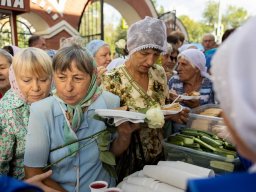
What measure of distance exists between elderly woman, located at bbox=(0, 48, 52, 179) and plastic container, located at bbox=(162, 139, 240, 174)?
943 millimetres

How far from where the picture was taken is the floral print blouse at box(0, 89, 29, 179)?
1.72 meters

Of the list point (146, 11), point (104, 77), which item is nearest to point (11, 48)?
point (104, 77)

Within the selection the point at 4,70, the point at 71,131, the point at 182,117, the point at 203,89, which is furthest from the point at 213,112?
the point at 4,70

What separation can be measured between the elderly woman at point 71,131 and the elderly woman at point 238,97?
0.97m

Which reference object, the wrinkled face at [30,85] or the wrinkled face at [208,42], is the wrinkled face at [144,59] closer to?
the wrinkled face at [30,85]

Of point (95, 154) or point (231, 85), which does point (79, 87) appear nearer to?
point (95, 154)

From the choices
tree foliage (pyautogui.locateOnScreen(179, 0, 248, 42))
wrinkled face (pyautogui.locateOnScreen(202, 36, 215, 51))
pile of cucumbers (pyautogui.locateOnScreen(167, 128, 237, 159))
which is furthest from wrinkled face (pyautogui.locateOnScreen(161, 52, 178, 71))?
tree foliage (pyautogui.locateOnScreen(179, 0, 248, 42))

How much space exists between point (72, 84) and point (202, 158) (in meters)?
0.89

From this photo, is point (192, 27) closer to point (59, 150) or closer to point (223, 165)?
point (223, 165)

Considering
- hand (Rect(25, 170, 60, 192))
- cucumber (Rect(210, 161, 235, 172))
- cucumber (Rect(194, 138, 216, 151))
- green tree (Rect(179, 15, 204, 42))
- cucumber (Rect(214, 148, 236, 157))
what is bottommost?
hand (Rect(25, 170, 60, 192))

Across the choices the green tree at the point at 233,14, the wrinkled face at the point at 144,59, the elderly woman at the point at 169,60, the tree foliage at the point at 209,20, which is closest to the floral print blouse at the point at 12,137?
the wrinkled face at the point at 144,59

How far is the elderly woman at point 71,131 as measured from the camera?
1.54 meters

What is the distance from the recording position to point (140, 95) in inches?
85.4

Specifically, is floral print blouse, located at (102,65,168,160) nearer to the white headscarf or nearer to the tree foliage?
the white headscarf
